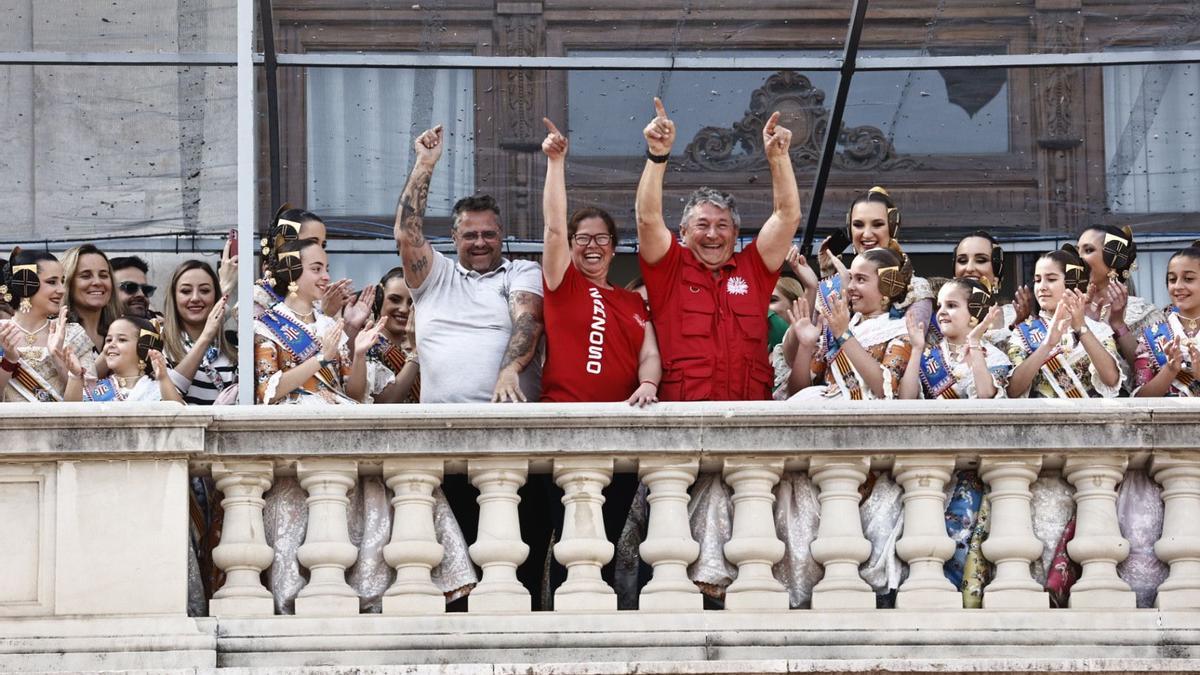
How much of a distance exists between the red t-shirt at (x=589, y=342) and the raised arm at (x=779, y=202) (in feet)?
1.79

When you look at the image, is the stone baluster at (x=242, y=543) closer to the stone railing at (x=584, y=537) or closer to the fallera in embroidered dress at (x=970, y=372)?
the stone railing at (x=584, y=537)

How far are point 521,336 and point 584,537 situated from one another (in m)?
1.17

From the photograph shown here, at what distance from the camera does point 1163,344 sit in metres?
10.2

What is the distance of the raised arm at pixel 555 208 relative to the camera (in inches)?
366

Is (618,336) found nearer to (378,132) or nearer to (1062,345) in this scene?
(1062,345)

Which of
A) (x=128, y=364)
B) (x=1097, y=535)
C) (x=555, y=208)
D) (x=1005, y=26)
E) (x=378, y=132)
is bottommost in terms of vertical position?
(x=1097, y=535)

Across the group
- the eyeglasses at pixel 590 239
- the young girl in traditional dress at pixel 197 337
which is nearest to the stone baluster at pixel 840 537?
the eyeglasses at pixel 590 239

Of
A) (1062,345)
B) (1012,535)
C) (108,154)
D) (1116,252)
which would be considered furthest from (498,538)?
(108,154)

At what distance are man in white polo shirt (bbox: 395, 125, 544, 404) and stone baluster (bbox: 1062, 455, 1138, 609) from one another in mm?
2145

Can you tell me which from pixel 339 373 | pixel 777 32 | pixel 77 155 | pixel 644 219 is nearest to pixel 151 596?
pixel 339 373

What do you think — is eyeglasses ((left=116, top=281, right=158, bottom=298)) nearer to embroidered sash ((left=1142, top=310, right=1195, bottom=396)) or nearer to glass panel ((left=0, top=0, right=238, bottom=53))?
glass panel ((left=0, top=0, right=238, bottom=53))

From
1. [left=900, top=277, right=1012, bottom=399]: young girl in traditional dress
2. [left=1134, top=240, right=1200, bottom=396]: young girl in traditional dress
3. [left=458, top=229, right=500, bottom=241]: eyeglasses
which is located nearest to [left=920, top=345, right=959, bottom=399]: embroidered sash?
[left=900, top=277, right=1012, bottom=399]: young girl in traditional dress

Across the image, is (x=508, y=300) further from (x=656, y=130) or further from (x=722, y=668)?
(x=722, y=668)

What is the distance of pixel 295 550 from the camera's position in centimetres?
877
